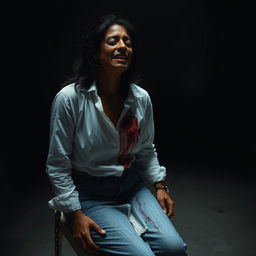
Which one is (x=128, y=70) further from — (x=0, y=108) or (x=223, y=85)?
(x=223, y=85)

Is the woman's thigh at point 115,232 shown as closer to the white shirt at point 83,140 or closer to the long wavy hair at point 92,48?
the white shirt at point 83,140

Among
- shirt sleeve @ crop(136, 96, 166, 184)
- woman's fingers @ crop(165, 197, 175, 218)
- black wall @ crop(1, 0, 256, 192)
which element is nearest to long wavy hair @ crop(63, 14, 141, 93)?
shirt sleeve @ crop(136, 96, 166, 184)

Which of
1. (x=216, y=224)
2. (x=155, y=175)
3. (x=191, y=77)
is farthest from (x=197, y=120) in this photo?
(x=155, y=175)

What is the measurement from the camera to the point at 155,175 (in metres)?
1.72

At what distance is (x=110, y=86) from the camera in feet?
5.38

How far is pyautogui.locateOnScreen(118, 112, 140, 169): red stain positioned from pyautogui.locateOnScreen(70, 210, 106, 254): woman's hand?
301 mm

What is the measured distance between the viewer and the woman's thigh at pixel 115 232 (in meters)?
1.38

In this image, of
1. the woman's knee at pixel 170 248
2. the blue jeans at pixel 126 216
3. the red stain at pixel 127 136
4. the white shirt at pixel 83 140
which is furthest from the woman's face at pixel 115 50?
the woman's knee at pixel 170 248

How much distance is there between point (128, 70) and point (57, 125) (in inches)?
17.1

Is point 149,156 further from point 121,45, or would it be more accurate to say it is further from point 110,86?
point 121,45

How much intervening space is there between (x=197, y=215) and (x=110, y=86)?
133 centimetres

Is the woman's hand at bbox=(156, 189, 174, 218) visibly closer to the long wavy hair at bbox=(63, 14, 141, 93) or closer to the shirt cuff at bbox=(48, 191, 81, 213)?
the shirt cuff at bbox=(48, 191, 81, 213)

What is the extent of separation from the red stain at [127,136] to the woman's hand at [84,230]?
301 millimetres

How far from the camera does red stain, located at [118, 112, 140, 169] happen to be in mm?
1605
